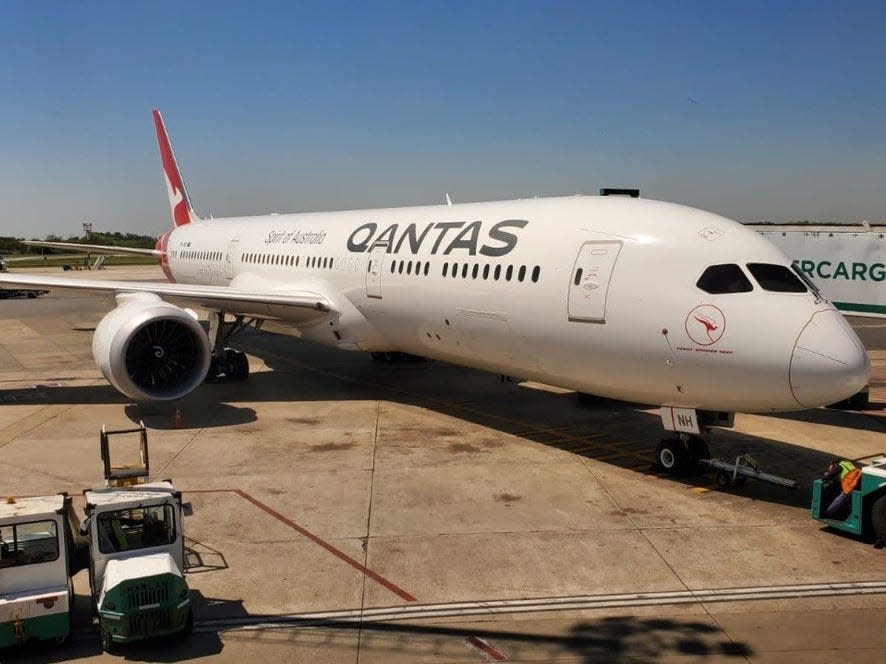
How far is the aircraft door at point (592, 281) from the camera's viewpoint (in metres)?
12.6

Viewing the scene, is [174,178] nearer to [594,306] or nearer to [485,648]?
[594,306]

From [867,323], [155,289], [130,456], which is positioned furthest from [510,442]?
[867,323]

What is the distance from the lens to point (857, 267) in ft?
68.6

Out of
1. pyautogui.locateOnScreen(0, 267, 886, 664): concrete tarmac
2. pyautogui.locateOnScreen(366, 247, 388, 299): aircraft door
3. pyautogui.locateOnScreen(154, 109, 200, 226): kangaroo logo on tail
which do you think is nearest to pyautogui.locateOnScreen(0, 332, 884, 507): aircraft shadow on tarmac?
pyautogui.locateOnScreen(0, 267, 886, 664): concrete tarmac

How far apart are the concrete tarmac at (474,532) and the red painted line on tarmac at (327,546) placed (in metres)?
0.03

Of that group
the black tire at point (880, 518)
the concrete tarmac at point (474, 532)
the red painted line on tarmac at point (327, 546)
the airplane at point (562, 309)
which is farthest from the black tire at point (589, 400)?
the red painted line on tarmac at point (327, 546)

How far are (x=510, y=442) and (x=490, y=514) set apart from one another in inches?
155

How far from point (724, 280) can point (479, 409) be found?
302 inches

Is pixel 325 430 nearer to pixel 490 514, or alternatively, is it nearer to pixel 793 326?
pixel 490 514

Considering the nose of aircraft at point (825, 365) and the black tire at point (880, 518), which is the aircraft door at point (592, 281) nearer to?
the nose of aircraft at point (825, 365)

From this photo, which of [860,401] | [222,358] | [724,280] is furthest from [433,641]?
[222,358]

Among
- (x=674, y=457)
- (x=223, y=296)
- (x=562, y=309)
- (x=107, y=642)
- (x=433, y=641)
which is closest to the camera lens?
(x=107, y=642)

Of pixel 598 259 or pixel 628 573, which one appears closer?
pixel 628 573

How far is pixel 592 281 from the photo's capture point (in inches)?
503
